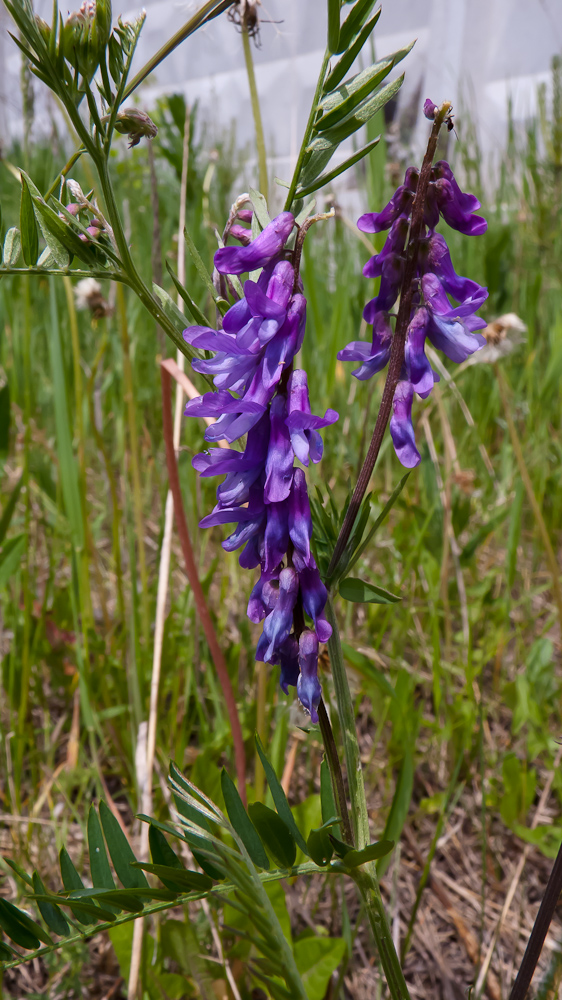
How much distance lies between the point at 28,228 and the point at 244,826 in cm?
49

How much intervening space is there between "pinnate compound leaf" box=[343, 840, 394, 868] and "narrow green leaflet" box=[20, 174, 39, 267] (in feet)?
1.62

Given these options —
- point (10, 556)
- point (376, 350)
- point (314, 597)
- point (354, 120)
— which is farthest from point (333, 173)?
point (10, 556)

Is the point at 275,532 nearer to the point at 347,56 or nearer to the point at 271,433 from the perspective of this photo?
the point at 271,433

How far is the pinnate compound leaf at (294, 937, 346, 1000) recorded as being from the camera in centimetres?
85

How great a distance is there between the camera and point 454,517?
159 cm

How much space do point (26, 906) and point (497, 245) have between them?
246cm

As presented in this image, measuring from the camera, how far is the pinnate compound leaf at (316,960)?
852mm

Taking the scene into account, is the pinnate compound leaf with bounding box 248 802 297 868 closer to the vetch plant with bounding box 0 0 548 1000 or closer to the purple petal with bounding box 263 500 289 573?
the vetch plant with bounding box 0 0 548 1000

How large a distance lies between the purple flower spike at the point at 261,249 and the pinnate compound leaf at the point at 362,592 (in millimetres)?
233

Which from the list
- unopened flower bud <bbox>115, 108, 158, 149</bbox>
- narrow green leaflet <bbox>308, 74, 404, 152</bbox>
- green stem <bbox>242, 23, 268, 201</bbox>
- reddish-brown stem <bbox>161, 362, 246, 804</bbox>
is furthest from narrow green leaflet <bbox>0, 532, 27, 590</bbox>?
narrow green leaflet <bbox>308, 74, 404, 152</bbox>

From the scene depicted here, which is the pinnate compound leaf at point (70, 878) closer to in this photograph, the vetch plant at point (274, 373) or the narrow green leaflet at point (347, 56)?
the vetch plant at point (274, 373)

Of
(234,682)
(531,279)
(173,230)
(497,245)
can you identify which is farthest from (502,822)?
(173,230)

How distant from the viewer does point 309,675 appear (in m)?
0.50

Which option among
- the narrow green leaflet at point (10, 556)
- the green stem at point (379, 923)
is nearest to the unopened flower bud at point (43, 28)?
the green stem at point (379, 923)
